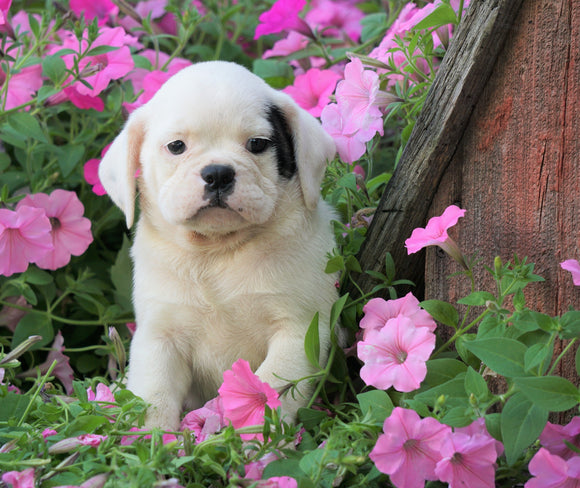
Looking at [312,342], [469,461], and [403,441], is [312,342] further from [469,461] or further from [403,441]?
[469,461]

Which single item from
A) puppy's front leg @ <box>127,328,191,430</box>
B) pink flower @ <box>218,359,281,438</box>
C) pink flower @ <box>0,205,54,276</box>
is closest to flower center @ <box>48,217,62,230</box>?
pink flower @ <box>0,205,54,276</box>

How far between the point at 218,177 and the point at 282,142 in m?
0.31

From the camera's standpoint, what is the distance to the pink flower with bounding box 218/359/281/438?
1931mm

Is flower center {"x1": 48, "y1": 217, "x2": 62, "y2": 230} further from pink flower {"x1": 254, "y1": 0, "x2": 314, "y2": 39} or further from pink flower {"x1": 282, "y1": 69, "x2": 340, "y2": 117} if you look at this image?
pink flower {"x1": 254, "y1": 0, "x2": 314, "y2": 39}

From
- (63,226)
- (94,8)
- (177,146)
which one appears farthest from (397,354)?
(94,8)

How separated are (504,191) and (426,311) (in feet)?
1.23

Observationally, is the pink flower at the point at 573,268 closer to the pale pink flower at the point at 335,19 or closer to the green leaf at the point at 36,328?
the green leaf at the point at 36,328

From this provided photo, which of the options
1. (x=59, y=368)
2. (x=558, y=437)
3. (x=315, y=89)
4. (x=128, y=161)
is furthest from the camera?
(x=315, y=89)

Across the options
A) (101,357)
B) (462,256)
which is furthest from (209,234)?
(101,357)

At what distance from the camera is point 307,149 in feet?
7.56

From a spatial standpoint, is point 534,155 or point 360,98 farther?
point 360,98

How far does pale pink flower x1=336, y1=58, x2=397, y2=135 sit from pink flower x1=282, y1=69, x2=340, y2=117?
387 millimetres

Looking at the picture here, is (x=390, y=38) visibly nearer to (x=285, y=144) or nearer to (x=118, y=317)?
(x=285, y=144)

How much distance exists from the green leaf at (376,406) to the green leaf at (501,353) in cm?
25
